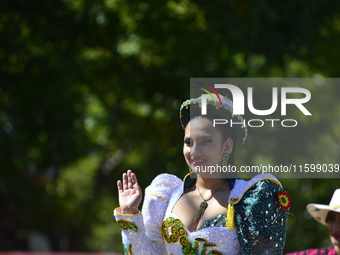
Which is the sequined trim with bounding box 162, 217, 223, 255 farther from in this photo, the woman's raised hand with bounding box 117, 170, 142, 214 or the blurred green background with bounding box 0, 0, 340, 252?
the blurred green background with bounding box 0, 0, 340, 252

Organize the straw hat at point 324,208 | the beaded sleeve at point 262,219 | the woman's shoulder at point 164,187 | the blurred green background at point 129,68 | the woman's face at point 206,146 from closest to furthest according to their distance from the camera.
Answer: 1. the beaded sleeve at point 262,219
2. the straw hat at point 324,208
3. the woman's face at point 206,146
4. the woman's shoulder at point 164,187
5. the blurred green background at point 129,68

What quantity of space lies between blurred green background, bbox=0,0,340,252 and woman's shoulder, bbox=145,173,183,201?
4.19m

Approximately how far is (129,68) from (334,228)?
7.11 m

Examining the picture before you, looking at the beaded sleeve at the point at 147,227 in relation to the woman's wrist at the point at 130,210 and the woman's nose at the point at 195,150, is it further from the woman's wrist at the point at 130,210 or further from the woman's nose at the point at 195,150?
the woman's nose at the point at 195,150

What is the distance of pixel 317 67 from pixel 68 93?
3872 mm

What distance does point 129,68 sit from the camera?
1002 cm

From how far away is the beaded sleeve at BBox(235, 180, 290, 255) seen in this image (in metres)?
3.13

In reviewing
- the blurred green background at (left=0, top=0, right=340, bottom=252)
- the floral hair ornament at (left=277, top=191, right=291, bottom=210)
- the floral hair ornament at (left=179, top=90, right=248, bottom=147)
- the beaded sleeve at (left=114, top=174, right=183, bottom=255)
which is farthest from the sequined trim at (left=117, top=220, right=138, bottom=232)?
the blurred green background at (left=0, top=0, right=340, bottom=252)

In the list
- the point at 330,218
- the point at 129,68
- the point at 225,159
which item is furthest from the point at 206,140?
the point at 129,68

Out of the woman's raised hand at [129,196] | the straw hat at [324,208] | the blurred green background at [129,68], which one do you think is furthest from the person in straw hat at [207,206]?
the blurred green background at [129,68]

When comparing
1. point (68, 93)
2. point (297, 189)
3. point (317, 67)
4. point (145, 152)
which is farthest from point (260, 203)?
point (297, 189)

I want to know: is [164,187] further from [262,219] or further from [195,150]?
[262,219]

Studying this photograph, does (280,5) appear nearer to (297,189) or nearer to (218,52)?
(218,52)

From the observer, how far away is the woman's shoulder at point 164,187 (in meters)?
3.58
